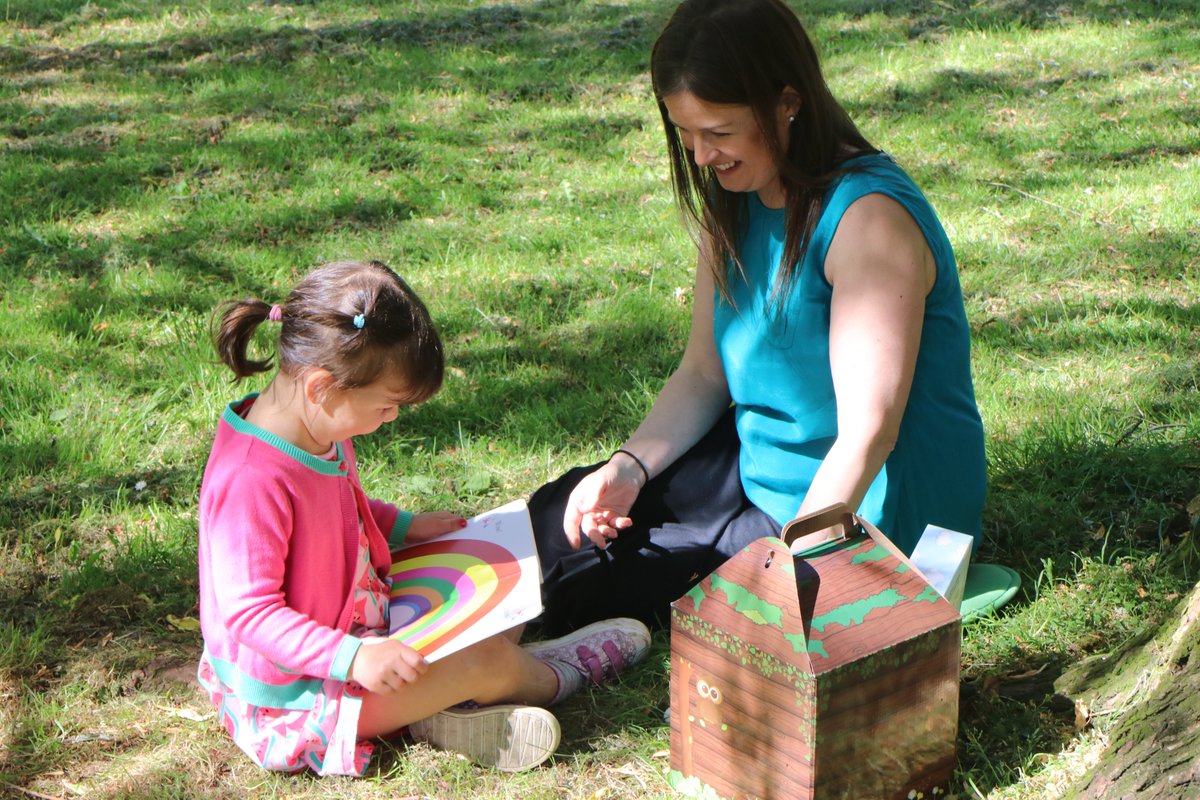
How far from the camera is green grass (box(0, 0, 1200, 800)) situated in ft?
8.40

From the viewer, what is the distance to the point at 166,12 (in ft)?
25.6

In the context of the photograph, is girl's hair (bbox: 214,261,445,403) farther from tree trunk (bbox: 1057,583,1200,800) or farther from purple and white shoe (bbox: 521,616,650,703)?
tree trunk (bbox: 1057,583,1200,800)

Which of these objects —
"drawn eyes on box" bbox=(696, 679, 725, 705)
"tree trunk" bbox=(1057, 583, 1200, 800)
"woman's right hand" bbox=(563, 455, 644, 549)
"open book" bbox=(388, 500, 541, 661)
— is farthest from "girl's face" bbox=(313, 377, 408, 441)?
"tree trunk" bbox=(1057, 583, 1200, 800)

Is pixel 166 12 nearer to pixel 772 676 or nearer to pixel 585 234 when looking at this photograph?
pixel 585 234

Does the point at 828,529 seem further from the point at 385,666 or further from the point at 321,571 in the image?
A: the point at 321,571

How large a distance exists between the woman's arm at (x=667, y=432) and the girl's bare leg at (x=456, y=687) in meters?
0.34

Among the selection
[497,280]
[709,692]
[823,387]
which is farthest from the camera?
[497,280]

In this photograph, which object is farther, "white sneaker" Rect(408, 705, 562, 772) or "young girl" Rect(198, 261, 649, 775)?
"white sneaker" Rect(408, 705, 562, 772)

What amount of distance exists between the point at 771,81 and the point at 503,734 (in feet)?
4.49

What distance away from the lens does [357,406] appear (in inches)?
89.8

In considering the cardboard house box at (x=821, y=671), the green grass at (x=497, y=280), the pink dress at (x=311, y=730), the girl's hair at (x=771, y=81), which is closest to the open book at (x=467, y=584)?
the pink dress at (x=311, y=730)

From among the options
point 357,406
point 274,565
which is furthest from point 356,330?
point 274,565

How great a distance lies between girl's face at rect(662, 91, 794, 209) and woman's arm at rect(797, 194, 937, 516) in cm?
21

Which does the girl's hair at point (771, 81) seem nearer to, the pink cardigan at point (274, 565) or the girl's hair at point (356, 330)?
the girl's hair at point (356, 330)
